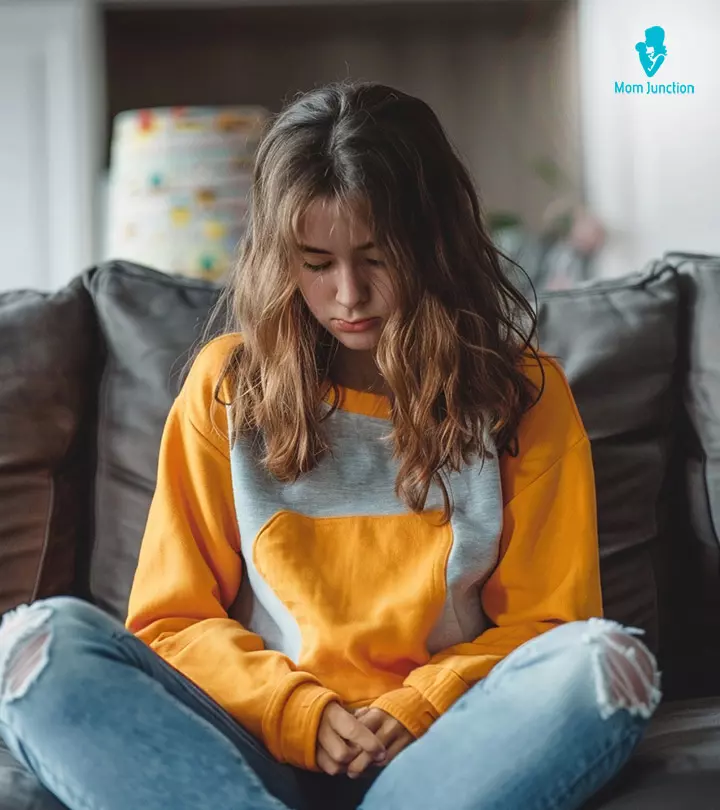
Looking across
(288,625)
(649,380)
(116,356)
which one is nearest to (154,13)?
(116,356)

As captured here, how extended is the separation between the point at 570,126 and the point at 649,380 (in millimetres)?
2043

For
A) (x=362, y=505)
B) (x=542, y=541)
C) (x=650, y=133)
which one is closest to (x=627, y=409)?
(x=542, y=541)

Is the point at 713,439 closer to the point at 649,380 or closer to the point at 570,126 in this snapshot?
the point at 649,380

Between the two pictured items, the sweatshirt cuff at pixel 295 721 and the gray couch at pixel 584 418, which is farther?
the gray couch at pixel 584 418

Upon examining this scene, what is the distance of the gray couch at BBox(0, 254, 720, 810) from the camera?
1443mm

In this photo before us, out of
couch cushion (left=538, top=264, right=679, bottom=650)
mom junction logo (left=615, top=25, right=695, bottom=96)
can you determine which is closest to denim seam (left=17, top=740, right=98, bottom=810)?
couch cushion (left=538, top=264, right=679, bottom=650)

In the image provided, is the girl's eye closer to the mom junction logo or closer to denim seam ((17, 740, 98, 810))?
denim seam ((17, 740, 98, 810))

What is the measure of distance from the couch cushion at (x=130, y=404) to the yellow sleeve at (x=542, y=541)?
1.44 ft

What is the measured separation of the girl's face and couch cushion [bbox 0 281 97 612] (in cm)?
43

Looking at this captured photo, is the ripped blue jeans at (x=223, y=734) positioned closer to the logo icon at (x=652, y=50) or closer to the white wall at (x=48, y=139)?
the logo icon at (x=652, y=50)

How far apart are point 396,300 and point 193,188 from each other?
43.7 inches

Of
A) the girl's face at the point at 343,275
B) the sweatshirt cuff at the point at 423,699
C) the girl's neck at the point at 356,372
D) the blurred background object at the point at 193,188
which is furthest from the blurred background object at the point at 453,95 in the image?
the sweatshirt cuff at the point at 423,699

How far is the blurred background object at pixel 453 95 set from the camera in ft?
10.1

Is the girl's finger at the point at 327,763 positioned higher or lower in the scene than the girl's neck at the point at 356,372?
lower
